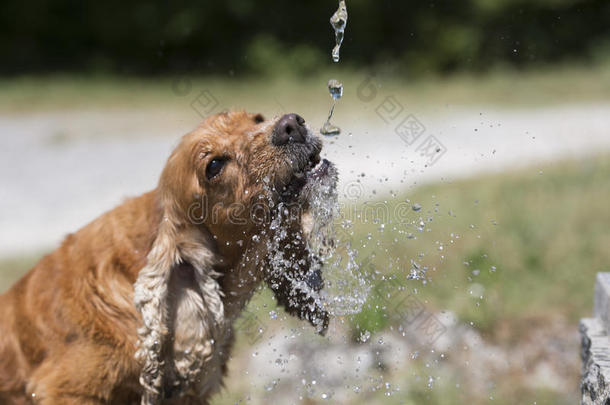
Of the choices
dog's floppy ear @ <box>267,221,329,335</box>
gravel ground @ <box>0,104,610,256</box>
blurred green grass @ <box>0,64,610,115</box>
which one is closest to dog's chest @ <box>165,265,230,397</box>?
dog's floppy ear @ <box>267,221,329,335</box>

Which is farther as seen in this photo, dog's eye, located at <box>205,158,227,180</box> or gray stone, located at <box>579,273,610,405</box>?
dog's eye, located at <box>205,158,227,180</box>

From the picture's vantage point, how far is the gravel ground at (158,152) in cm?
924

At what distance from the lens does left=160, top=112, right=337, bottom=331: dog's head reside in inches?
145

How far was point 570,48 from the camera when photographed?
1625cm

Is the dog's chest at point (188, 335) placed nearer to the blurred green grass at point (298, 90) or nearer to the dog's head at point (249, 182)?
the dog's head at point (249, 182)

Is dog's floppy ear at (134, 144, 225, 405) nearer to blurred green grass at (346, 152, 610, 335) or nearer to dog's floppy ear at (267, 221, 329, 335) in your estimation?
dog's floppy ear at (267, 221, 329, 335)

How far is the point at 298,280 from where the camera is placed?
402 cm

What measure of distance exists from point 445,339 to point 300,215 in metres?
2.01

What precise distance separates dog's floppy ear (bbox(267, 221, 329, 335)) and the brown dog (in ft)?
0.04

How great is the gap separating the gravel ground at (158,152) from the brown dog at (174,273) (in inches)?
158

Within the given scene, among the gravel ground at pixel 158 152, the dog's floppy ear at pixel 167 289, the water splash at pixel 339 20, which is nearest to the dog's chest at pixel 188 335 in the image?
A: the dog's floppy ear at pixel 167 289

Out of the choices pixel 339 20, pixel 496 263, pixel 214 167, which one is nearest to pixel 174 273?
pixel 214 167

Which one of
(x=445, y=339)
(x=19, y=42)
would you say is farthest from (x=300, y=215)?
(x=19, y=42)

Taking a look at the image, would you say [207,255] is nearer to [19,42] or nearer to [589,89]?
[589,89]
